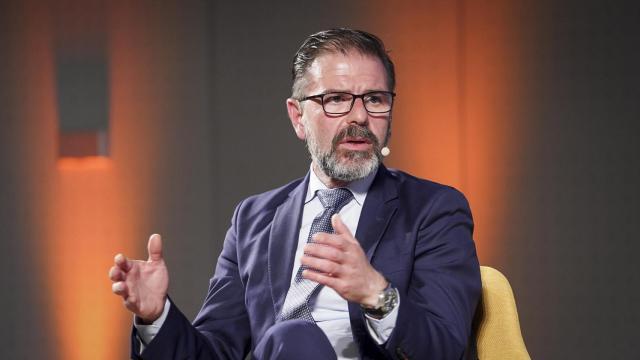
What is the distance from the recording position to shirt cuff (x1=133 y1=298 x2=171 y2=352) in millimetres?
1799

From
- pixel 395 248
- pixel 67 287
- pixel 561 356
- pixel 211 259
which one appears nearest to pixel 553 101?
pixel 561 356

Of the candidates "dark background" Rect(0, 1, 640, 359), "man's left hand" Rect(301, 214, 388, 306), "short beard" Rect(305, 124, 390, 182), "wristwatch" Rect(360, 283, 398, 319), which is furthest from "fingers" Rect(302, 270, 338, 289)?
"dark background" Rect(0, 1, 640, 359)

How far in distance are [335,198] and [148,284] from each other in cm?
53

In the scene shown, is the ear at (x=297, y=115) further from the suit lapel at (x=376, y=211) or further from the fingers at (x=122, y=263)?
the fingers at (x=122, y=263)

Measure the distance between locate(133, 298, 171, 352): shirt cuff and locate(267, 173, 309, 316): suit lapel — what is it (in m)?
0.28

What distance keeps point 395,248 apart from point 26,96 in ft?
7.63

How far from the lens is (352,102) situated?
1957 millimetres

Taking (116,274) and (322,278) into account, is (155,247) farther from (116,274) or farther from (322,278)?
(322,278)

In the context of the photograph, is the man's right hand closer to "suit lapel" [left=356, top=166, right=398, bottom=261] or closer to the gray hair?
"suit lapel" [left=356, top=166, right=398, bottom=261]

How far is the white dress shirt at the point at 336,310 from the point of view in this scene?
1.66 meters

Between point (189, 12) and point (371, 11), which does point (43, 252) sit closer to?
point (189, 12)

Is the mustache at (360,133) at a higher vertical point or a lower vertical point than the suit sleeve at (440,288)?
higher

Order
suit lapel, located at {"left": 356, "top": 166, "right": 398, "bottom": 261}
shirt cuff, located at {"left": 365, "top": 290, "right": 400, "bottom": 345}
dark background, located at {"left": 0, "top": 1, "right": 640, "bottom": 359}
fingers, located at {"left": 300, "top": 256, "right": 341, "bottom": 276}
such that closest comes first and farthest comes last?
1. fingers, located at {"left": 300, "top": 256, "right": 341, "bottom": 276}
2. shirt cuff, located at {"left": 365, "top": 290, "right": 400, "bottom": 345}
3. suit lapel, located at {"left": 356, "top": 166, "right": 398, "bottom": 261}
4. dark background, located at {"left": 0, "top": 1, "right": 640, "bottom": 359}

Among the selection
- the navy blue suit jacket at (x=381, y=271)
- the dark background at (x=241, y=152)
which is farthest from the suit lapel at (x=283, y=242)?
the dark background at (x=241, y=152)
